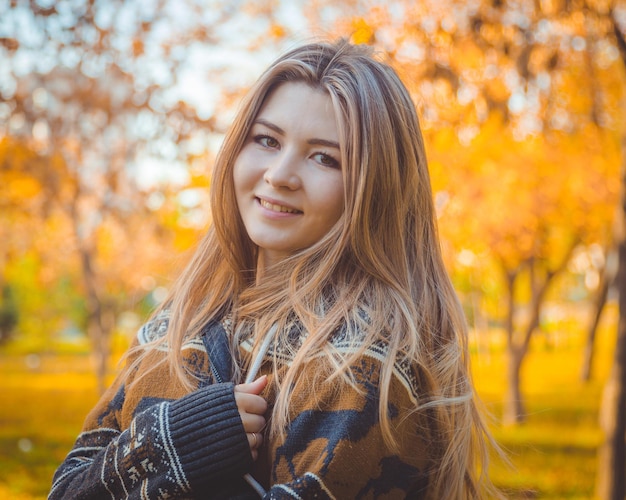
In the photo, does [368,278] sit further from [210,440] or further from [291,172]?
[210,440]

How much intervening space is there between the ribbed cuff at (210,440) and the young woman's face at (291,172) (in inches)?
18.9

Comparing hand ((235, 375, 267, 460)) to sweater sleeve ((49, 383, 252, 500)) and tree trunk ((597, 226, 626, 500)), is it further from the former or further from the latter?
tree trunk ((597, 226, 626, 500))

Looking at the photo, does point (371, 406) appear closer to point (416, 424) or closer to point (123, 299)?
point (416, 424)

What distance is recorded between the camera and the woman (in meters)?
1.44

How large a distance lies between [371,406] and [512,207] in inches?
262

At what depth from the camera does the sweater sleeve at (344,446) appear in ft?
4.49

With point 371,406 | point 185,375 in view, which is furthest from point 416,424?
point 185,375

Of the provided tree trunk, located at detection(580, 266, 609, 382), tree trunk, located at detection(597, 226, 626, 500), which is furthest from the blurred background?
tree trunk, located at detection(580, 266, 609, 382)

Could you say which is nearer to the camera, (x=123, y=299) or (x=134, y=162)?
(x=134, y=162)

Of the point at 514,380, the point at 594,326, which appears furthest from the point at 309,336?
the point at 594,326

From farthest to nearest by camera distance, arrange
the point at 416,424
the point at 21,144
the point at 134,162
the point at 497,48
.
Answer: the point at 134,162, the point at 21,144, the point at 497,48, the point at 416,424

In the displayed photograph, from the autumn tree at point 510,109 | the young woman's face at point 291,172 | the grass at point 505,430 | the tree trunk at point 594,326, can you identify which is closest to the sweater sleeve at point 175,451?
the young woman's face at point 291,172

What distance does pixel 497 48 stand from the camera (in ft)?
13.8

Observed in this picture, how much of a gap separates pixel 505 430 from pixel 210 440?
945 centimetres
